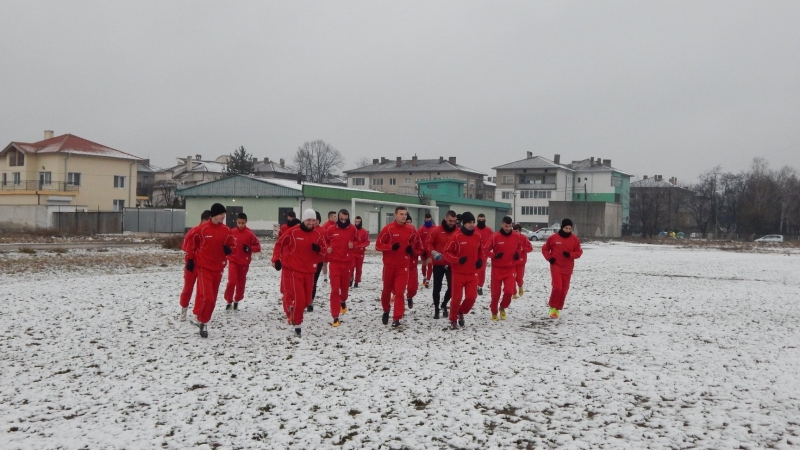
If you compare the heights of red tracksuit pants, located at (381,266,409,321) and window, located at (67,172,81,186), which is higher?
window, located at (67,172,81,186)

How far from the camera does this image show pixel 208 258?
33.1ft

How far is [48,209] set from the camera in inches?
2148

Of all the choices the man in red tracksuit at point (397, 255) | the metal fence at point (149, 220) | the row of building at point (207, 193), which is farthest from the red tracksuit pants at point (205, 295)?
the metal fence at point (149, 220)

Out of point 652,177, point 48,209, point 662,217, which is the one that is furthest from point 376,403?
point 652,177

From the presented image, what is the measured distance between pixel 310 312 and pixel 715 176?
103 meters

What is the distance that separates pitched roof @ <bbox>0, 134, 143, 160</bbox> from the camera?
194 ft

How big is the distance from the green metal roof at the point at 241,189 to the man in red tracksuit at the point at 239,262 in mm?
38626

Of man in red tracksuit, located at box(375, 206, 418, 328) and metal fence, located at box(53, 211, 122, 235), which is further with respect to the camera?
metal fence, located at box(53, 211, 122, 235)

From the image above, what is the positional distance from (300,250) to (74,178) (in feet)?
185

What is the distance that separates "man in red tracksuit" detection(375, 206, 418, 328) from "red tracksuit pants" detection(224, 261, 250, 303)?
2908 mm

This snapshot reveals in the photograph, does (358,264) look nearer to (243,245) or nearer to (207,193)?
(243,245)

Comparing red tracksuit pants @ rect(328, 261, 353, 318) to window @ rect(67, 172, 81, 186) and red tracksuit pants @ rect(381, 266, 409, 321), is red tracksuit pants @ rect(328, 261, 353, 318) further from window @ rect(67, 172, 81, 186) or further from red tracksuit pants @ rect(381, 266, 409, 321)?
window @ rect(67, 172, 81, 186)

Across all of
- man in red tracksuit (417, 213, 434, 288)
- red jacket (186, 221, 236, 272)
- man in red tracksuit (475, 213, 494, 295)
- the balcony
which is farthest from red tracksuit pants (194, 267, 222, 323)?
the balcony

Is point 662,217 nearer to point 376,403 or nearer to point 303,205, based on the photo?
point 303,205
